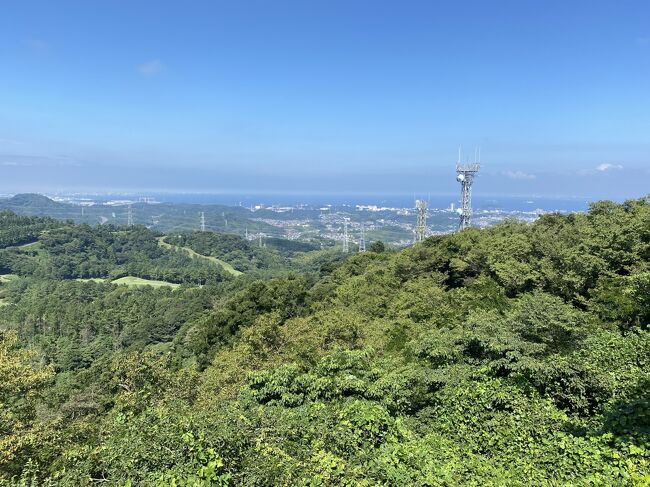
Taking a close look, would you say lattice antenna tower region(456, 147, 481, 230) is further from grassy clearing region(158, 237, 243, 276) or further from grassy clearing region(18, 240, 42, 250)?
grassy clearing region(18, 240, 42, 250)

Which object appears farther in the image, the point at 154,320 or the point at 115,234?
the point at 115,234

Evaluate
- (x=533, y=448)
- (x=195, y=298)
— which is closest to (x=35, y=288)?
(x=195, y=298)

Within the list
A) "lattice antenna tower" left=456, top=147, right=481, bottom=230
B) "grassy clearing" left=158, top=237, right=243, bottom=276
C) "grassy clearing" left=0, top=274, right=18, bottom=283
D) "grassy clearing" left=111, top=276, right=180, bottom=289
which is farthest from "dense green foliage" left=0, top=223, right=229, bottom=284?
"lattice antenna tower" left=456, top=147, right=481, bottom=230

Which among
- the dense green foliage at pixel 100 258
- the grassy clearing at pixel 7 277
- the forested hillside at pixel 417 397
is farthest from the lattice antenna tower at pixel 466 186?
the grassy clearing at pixel 7 277

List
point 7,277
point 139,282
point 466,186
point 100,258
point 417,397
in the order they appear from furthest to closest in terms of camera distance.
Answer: point 100,258, point 139,282, point 7,277, point 466,186, point 417,397

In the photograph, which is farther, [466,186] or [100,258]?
[100,258]

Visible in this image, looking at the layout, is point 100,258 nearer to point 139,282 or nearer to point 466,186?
point 139,282

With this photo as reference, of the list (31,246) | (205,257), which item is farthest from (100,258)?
(205,257)

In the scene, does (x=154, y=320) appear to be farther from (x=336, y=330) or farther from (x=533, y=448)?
(x=533, y=448)

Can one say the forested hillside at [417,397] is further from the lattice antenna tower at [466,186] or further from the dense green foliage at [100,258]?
the dense green foliage at [100,258]
